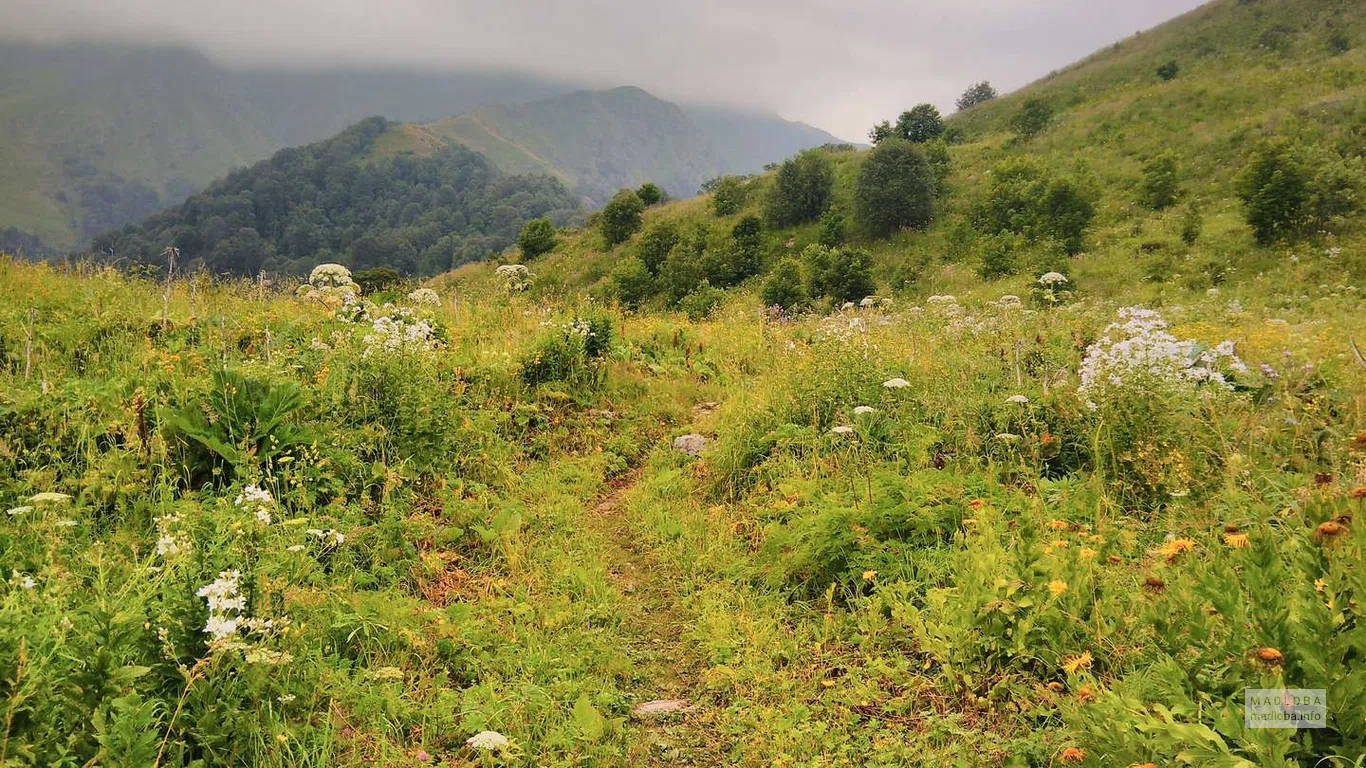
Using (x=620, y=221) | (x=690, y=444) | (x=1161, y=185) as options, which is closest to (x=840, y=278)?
(x=1161, y=185)

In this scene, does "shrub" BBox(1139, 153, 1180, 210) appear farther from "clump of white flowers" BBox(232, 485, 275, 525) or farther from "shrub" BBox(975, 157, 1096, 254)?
"clump of white flowers" BBox(232, 485, 275, 525)

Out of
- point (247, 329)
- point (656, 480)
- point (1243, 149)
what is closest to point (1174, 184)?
point (1243, 149)

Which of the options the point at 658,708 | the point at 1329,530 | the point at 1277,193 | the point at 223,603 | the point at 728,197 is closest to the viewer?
the point at 1329,530

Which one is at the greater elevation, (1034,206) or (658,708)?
(1034,206)

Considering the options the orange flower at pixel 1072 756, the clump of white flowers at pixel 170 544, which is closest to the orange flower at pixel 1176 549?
the orange flower at pixel 1072 756

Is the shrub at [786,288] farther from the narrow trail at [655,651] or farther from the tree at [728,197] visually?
the narrow trail at [655,651]

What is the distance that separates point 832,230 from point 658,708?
39.2 metres

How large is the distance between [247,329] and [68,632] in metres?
5.44

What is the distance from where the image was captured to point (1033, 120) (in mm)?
43062

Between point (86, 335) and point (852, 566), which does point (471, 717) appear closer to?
point (852, 566)

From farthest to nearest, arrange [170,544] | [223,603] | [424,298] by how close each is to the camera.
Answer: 1. [424,298]
2. [170,544]
3. [223,603]

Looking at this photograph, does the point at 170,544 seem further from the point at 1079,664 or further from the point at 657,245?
the point at 657,245

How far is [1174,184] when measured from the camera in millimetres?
29859

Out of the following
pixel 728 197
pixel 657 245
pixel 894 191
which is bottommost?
pixel 657 245
